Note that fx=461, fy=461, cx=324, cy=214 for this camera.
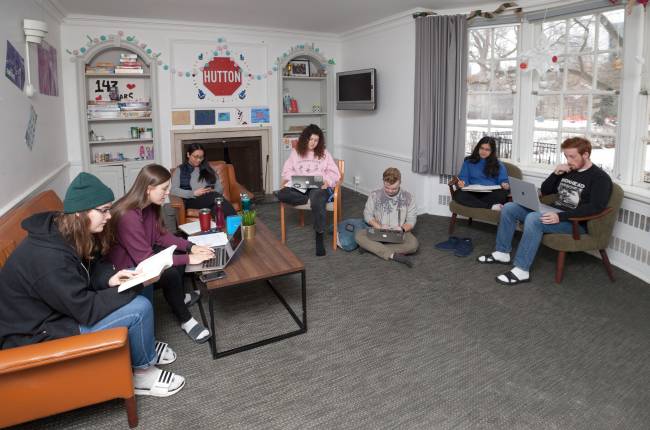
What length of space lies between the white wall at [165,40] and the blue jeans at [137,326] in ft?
13.2

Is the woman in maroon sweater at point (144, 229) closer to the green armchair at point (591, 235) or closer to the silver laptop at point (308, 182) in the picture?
the silver laptop at point (308, 182)

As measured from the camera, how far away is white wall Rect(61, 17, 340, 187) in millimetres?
5215

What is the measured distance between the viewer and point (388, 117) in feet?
19.1

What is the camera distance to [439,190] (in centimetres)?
536

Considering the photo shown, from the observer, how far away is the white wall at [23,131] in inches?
115

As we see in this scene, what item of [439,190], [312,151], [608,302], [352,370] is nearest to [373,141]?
[439,190]

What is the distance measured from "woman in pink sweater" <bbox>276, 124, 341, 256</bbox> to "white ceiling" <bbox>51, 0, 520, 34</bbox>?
140cm

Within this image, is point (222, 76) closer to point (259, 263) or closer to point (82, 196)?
point (259, 263)

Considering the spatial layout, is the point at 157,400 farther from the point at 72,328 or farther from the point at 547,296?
the point at 547,296

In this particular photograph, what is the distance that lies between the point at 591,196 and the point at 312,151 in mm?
2427

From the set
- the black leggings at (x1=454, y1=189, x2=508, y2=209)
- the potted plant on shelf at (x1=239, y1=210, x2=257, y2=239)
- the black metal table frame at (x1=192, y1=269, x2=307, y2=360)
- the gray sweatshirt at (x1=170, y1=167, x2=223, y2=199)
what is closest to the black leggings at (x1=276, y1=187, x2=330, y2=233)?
the gray sweatshirt at (x1=170, y1=167, x2=223, y2=199)

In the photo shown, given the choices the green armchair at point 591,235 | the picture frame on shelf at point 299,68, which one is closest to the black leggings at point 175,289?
the green armchair at point 591,235

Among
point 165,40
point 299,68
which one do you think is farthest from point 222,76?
point 299,68

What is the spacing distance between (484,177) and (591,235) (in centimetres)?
126
